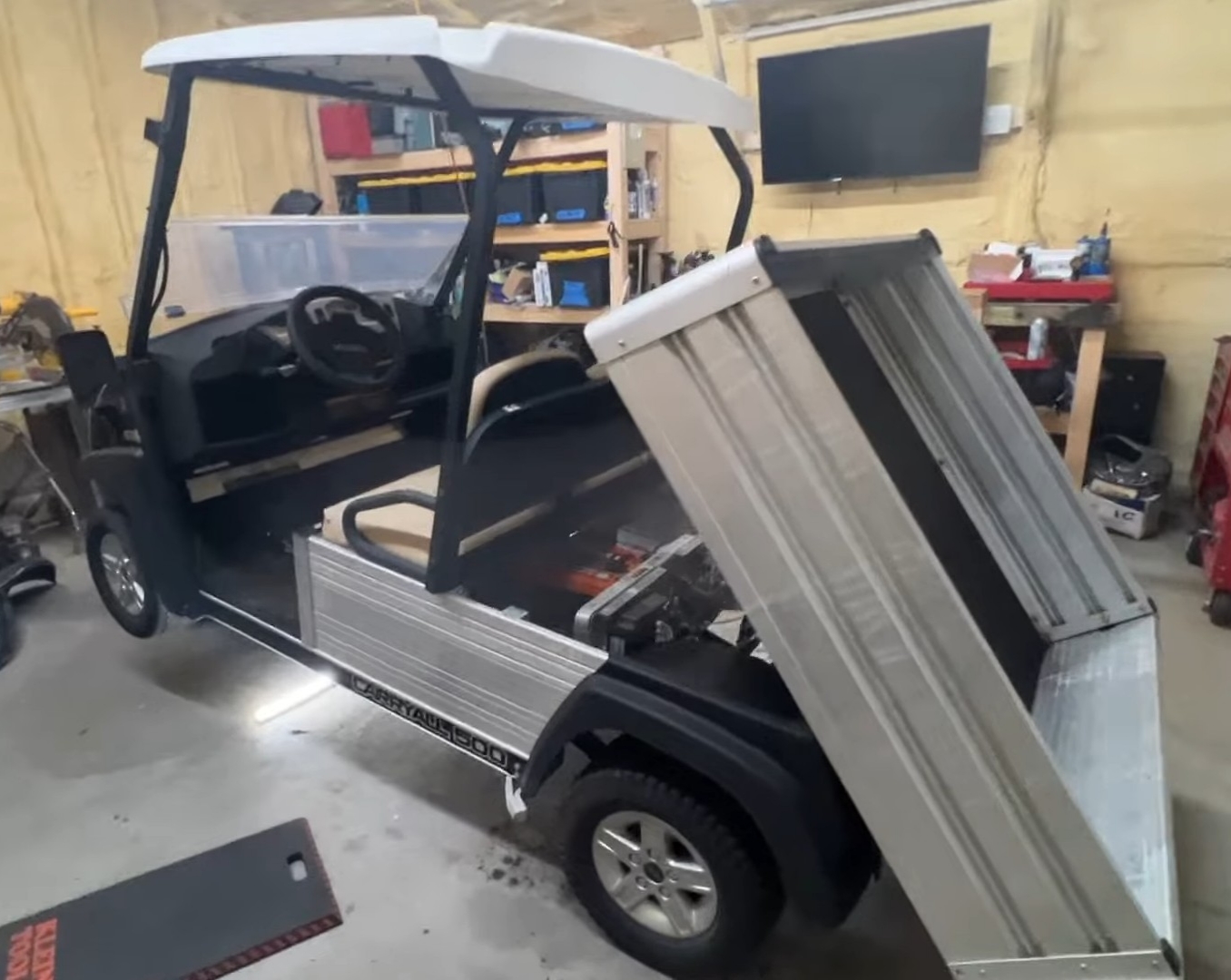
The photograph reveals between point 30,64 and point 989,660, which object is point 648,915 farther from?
point 30,64

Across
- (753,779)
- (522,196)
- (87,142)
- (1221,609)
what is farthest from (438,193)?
(753,779)

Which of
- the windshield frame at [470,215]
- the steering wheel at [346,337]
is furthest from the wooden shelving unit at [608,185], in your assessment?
the steering wheel at [346,337]

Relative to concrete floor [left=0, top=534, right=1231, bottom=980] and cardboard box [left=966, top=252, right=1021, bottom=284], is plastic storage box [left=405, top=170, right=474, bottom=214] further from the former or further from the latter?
concrete floor [left=0, top=534, right=1231, bottom=980]

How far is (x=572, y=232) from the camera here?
436 cm

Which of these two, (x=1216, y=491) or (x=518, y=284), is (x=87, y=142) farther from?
(x=1216, y=491)

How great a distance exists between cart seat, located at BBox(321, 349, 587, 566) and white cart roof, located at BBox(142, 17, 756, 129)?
54 centimetres

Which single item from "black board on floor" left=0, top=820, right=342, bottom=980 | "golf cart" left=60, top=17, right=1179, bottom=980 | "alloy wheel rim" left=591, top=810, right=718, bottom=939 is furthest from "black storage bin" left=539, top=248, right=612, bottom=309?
"alloy wheel rim" left=591, top=810, right=718, bottom=939

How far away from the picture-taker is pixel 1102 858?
1.01 m

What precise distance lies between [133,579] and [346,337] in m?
1.01

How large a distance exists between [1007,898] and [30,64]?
4672mm

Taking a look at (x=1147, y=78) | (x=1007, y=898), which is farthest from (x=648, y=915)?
(x=1147, y=78)

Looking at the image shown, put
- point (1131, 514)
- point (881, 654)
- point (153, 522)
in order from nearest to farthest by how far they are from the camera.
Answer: point (881, 654), point (153, 522), point (1131, 514)

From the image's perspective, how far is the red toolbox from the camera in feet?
15.7

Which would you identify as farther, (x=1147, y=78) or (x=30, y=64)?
(x=30, y=64)
